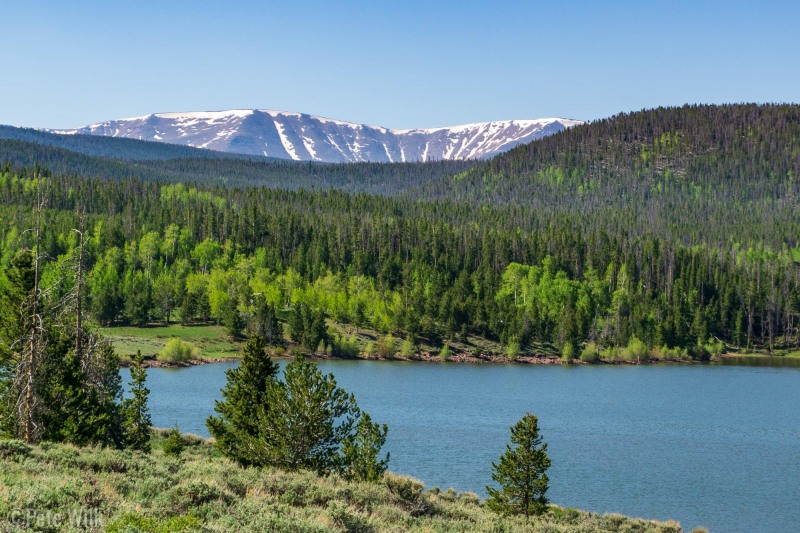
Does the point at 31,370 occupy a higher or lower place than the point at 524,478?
higher

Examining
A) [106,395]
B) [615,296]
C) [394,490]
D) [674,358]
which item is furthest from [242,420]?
[615,296]

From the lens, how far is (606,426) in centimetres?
9256

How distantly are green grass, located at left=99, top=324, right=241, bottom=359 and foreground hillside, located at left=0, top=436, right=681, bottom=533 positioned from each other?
360ft

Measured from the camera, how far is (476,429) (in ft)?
284

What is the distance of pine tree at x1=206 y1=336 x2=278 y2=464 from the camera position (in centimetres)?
4512

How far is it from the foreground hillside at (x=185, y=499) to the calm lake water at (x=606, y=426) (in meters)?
29.1

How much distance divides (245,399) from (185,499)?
22113mm

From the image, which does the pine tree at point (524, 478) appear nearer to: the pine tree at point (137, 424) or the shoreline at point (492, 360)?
the pine tree at point (137, 424)

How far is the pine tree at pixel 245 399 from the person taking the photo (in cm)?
4512

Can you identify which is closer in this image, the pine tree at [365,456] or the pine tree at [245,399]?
the pine tree at [365,456]

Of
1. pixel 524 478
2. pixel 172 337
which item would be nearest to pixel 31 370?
pixel 524 478

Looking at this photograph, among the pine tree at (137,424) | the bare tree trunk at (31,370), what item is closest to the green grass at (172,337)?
the pine tree at (137,424)

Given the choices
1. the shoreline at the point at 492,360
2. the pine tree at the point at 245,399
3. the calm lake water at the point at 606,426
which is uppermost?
the pine tree at the point at 245,399

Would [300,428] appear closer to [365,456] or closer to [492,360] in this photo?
[365,456]
